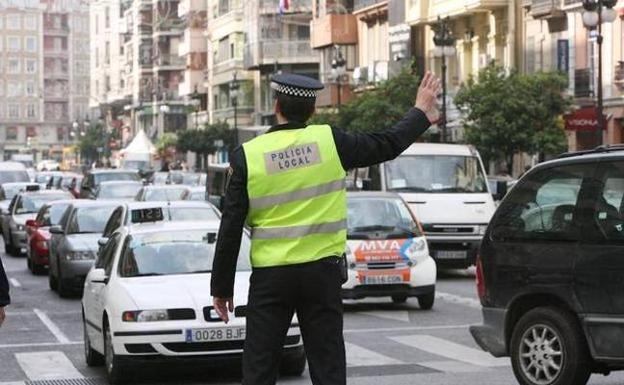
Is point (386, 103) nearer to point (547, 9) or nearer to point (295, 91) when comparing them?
point (547, 9)

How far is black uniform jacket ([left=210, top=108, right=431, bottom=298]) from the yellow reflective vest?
56 millimetres

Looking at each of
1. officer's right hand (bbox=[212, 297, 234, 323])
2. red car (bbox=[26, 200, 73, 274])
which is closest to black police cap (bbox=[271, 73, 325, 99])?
officer's right hand (bbox=[212, 297, 234, 323])

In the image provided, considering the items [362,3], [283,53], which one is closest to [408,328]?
[362,3]

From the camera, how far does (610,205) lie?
1143 centimetres

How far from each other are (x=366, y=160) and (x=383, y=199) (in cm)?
1469

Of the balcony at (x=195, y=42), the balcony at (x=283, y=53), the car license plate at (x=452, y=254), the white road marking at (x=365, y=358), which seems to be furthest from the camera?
the balcony at (x=195, y=42)

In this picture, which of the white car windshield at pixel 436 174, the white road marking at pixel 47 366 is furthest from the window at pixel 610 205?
the white car windshield at pixel 436 174

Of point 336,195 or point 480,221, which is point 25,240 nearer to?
point 480,221

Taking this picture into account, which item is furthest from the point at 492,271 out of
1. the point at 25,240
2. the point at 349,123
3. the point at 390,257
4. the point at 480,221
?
the point at 349,123

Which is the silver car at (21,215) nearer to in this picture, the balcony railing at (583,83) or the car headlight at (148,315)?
the balcony railing at (583,83)

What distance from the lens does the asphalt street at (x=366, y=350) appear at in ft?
45.6

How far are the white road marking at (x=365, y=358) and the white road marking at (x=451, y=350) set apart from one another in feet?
1.94

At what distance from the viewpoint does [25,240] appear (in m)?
35.9

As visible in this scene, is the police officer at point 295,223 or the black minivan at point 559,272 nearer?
the police officer at point 295,223
